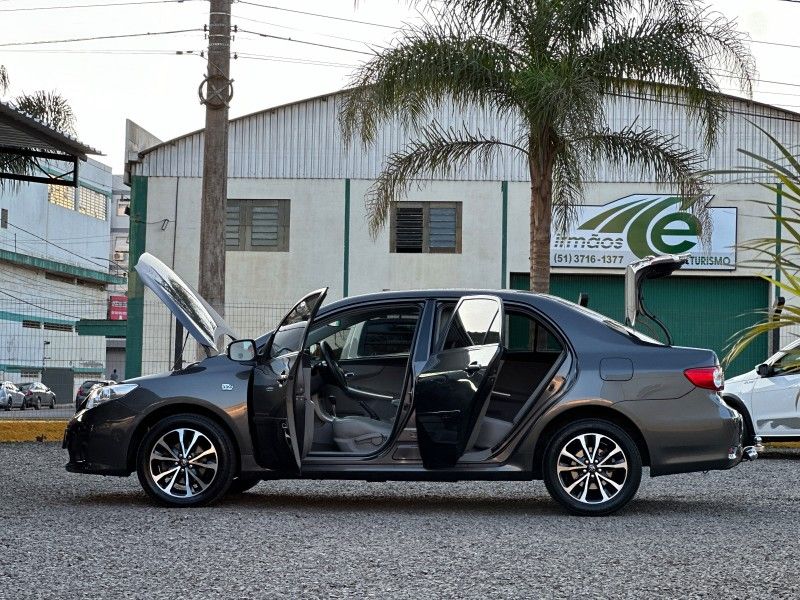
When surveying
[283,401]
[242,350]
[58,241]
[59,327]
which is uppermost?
[58,241]

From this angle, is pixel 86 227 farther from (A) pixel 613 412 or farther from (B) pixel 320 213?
(A) pixel 613 412

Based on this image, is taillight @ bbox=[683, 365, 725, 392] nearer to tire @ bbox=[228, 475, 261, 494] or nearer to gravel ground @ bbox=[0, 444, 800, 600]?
gravel ground @ bbox=[0, 444, 800, 600]

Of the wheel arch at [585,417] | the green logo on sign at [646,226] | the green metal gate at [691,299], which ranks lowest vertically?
the wheel arch at [585,417]

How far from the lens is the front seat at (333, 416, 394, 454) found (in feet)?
28.9

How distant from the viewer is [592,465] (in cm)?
853

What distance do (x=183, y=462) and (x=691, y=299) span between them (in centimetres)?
2145

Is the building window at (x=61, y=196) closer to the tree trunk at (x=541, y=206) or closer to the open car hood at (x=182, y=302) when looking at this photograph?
the tree trunk at (x=541, y=206)

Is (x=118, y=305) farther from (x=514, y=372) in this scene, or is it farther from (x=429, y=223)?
(x=514, y=372)

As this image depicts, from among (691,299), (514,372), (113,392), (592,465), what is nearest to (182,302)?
(113,392)

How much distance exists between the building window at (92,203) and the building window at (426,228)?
5144 cm

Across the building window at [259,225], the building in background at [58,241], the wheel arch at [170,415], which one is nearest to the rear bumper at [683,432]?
the wheel arch at [170,415]

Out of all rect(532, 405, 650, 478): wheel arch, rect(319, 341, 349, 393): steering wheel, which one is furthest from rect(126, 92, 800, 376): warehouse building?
rect(532, 405, 650, 478): wheel arch

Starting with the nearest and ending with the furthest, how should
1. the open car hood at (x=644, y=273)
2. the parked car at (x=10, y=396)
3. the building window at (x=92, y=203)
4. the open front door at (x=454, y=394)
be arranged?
the open front door at (x=454, y=394)
the open car hood at (x=644, y=273)
the parked car at (x=10, y=396)
the building window at (x=92, y=203)

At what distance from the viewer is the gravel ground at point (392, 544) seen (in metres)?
5.71
